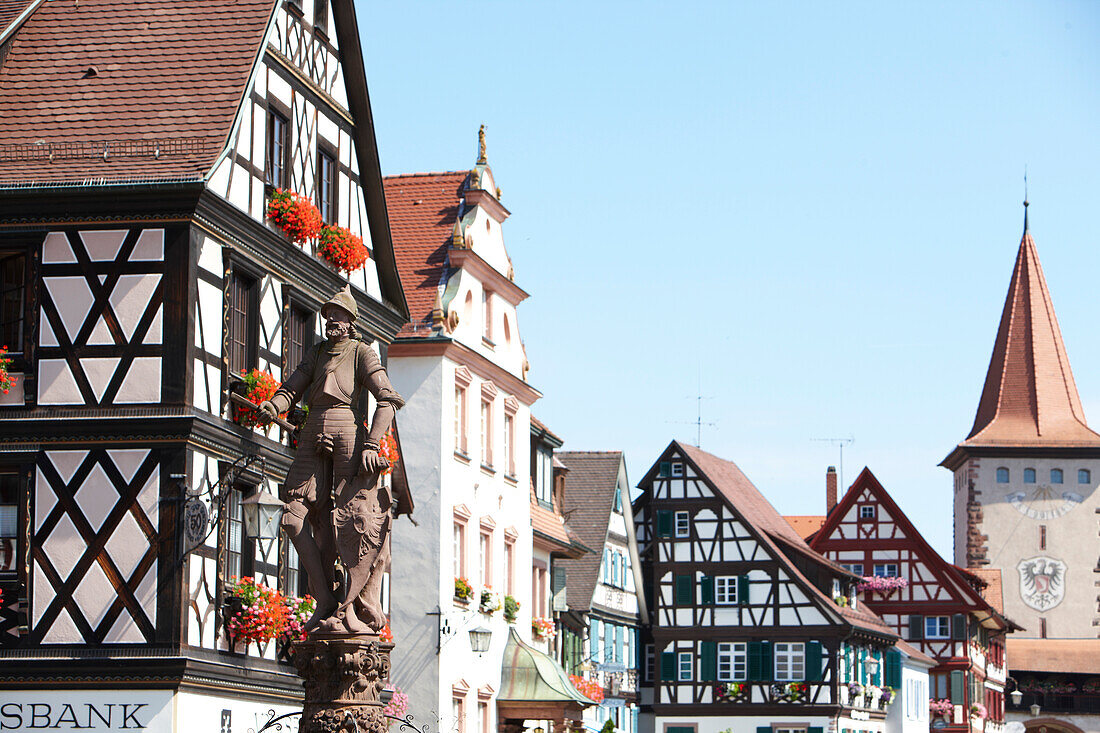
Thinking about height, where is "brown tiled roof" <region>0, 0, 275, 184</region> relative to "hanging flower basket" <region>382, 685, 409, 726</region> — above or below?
above

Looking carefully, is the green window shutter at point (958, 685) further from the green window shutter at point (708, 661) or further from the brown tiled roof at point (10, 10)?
the brown tiled roof at point (10, 10)

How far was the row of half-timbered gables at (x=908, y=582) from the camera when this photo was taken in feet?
233

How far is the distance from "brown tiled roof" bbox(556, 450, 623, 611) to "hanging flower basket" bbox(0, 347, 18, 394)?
29.8 metres

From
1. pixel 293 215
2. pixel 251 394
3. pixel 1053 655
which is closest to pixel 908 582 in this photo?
pixel 1053 655

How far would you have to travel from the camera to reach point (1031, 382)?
100 metres

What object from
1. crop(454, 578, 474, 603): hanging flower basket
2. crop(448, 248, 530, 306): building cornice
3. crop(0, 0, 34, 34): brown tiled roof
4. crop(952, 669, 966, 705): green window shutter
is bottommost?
crop(952, 669, 966, 705): green window shutter

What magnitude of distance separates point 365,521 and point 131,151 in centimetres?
1041

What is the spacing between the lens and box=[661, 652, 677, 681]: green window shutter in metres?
59.8

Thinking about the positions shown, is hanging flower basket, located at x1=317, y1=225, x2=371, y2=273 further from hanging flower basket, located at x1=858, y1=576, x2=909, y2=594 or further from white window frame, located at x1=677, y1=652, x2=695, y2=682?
hanging flower basket, located at x1=858, y1=576, x2=909, y2=594

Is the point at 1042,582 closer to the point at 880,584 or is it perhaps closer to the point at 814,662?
the point at 880,584

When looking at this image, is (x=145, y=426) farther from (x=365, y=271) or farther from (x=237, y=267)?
(x=365, y=271)

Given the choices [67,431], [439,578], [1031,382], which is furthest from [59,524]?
[1031,382]

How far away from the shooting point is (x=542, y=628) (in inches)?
1529

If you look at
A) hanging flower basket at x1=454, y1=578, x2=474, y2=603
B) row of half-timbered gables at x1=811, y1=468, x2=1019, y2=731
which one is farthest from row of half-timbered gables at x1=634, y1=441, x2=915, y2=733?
hanging flower basket at x1=454, y1=578, x2=474, y2=603
